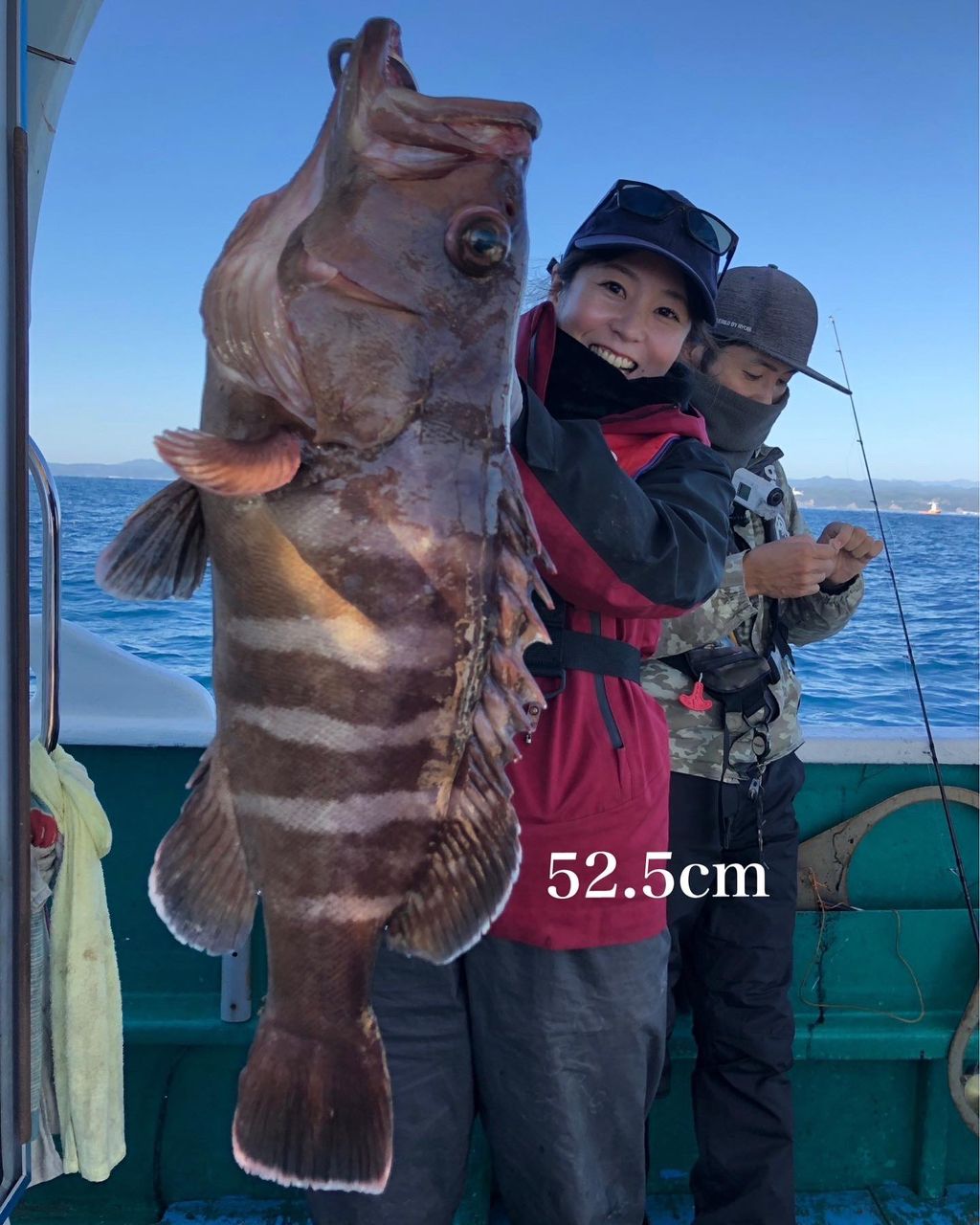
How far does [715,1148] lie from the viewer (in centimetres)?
282

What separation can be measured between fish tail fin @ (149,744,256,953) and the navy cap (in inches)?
59.2

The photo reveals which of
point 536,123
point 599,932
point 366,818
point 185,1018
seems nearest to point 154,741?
point 185,1018

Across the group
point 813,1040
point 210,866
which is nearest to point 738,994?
point 813,1040

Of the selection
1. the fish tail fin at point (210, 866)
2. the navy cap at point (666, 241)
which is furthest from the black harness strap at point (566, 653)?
the navy cap at point (666, 241)

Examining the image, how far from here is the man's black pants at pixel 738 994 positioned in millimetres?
2793

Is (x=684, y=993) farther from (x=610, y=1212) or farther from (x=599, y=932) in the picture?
(x=599, y=932)

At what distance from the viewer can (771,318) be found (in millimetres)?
3262

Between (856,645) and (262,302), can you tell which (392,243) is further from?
(856,645)

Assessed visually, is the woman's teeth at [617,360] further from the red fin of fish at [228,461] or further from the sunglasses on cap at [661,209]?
the red fin of fish at [228,461]

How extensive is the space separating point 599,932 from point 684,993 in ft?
4.46

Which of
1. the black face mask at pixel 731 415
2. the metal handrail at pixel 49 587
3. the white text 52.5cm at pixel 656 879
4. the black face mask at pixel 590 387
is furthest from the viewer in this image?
the black face mask at pixel 731 415

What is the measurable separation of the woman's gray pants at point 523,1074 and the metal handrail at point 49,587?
2.77 feet

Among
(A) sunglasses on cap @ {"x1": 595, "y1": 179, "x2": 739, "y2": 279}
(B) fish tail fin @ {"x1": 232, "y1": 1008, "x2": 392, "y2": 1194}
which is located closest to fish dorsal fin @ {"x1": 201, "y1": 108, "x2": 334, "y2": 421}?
(B) fish tail fin @ {"x1": 232, "y1": 1008, "x2": 392, "y2": 1194}

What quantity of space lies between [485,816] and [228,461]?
662mm
